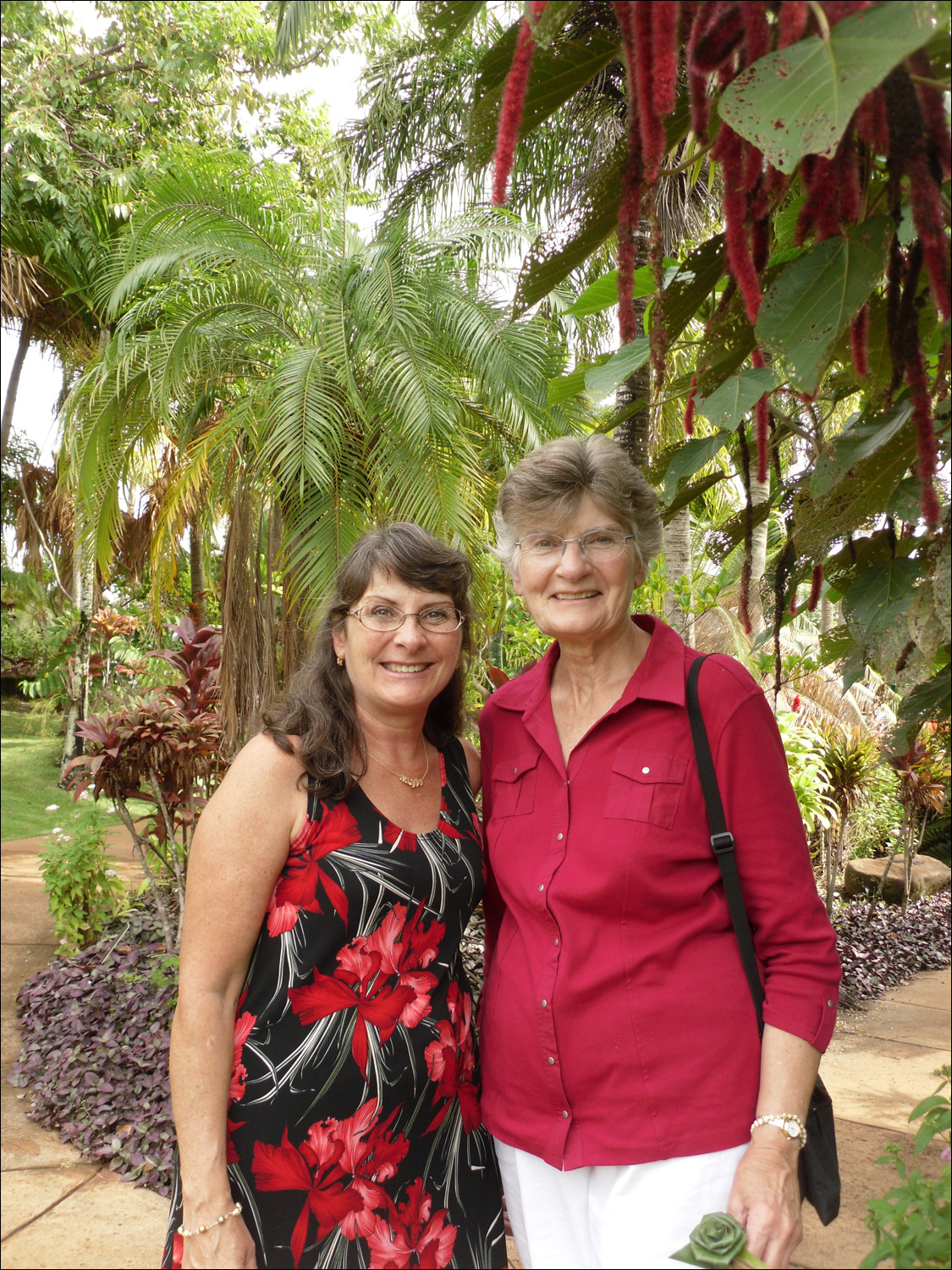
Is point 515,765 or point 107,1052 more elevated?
point 515,765

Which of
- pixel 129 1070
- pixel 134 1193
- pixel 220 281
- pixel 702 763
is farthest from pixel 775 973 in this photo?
pixel 220 281

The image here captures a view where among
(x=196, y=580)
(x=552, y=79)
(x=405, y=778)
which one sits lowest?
(x=405, y=778)

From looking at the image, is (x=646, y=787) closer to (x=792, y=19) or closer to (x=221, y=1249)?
(x=221, y=1249)

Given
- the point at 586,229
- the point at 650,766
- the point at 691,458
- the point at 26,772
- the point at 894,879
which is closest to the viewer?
the point at 586,229

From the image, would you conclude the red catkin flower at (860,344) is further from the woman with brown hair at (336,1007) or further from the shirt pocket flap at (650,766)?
the woman with brown hair at (336,1007)

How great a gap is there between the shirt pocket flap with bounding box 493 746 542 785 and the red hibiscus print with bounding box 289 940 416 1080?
0.42 meters

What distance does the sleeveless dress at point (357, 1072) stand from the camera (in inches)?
67.6

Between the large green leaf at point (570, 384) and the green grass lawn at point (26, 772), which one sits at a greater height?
the large green leaf at point (570, 384)

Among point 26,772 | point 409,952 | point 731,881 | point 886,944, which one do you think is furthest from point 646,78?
point 26,772

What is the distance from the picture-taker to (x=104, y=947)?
6.14 meters

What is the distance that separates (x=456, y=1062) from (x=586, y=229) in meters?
1.46

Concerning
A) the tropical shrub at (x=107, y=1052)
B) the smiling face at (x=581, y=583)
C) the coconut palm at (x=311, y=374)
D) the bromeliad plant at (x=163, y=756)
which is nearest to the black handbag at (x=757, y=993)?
the smiling face at (x=581, y=583)

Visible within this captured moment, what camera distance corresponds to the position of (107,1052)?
4.93 metres

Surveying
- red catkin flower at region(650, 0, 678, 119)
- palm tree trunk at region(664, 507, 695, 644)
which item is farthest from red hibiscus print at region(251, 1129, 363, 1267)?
palm tree trunk at region(664, 507, 695, 644)
